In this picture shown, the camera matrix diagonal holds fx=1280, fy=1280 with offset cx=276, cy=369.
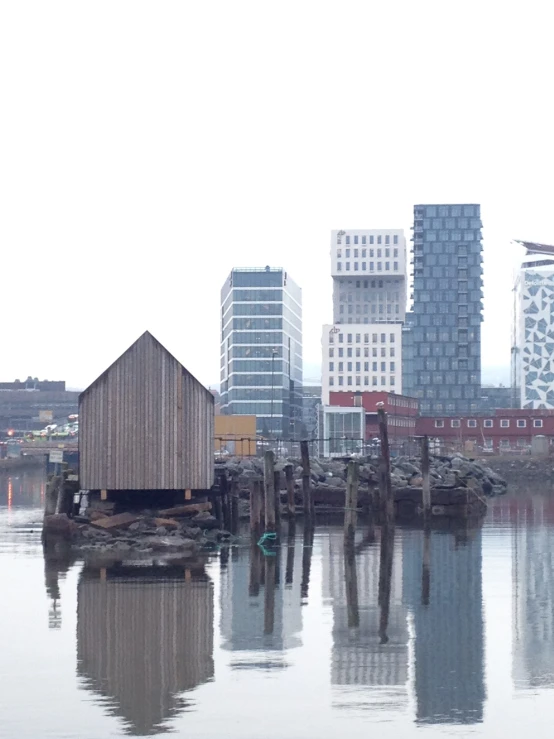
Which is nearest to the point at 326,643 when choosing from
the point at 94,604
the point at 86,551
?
the point at 94,604

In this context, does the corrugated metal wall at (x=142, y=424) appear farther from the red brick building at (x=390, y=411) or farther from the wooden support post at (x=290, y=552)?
the red brick building at (x=390, y=411)

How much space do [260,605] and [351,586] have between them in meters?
4.69

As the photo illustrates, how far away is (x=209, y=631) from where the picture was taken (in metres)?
27.2

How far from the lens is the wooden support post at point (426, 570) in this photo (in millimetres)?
33094

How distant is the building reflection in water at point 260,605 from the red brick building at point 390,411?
115 m

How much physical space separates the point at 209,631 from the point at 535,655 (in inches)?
272

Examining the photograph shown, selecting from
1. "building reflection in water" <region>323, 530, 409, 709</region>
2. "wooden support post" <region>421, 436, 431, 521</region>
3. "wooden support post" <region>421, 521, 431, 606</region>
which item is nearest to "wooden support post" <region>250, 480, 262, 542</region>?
"wooden support post" <region>421, 521, 431, 606</region>

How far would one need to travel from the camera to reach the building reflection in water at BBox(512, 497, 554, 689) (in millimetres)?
23031

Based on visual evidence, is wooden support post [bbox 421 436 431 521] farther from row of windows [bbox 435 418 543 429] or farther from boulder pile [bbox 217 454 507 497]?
row of windows [bbox 435 418 543 429]

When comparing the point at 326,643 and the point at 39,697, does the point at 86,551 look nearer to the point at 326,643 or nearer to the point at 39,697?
the point at 326,643

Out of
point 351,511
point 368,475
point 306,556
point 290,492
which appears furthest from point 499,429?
point 306,556

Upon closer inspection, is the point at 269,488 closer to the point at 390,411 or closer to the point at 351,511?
the point at 351,511

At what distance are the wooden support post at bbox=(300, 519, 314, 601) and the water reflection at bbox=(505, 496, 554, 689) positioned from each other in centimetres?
563

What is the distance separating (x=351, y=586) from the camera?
116 ft
